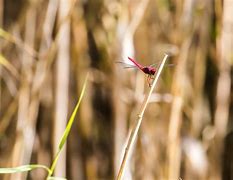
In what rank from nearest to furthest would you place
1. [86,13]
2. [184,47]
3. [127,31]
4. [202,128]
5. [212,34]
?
[184,47] < [127,31] < [212,34] < [86,13] < [202,128]

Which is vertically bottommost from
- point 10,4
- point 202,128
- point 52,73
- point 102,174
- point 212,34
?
point 102,174

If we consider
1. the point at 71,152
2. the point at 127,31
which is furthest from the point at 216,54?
the point at 71,152

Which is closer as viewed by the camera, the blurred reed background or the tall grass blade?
the tall grass blade

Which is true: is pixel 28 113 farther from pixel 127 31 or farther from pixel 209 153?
pixel 209 153

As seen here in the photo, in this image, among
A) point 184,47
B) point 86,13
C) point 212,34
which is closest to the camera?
point 184,47

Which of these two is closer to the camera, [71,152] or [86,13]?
[86,13]

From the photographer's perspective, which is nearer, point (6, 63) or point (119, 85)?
point (6, 63)

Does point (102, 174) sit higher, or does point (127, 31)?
point (127, 31)

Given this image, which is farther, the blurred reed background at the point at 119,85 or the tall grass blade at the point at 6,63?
the blurred reed background at the point at 119,85
